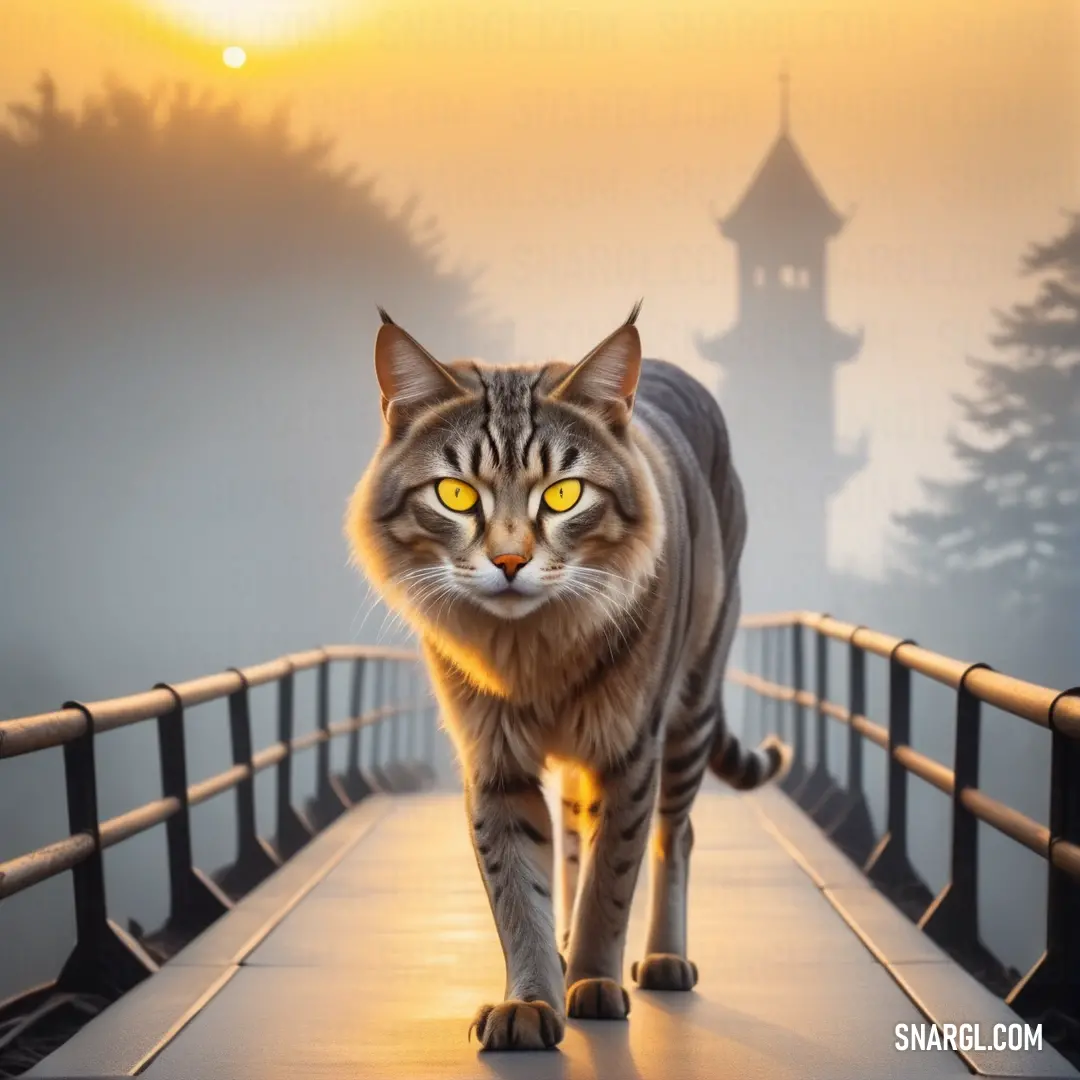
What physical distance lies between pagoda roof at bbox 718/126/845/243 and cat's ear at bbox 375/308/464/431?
8.26 feet

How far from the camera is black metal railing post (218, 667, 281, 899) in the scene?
3471mm

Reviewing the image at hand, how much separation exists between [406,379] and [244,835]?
75.0 inches

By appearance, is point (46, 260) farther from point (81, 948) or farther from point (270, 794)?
point (270, 794)

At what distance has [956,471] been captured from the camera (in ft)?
17.3

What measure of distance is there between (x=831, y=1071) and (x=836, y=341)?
3.69 metres

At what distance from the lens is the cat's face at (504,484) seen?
71.6 inches

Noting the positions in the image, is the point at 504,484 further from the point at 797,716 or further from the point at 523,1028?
the point at 797,716

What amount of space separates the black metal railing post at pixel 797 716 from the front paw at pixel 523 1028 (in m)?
3.06

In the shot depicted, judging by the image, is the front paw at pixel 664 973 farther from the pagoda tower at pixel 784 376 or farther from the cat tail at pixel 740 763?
the pagoda tower at pixel 784 376

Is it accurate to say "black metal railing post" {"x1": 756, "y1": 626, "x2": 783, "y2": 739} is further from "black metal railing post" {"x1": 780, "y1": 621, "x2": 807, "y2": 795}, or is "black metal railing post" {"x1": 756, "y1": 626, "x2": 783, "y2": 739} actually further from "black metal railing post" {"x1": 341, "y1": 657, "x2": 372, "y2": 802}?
"black metal railing post" {"x1": 341, "y1": 657, "x2": 372, "y2": 802}

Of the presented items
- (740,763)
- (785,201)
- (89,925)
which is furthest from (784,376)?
(89,925)

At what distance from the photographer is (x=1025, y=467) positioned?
4.76 m

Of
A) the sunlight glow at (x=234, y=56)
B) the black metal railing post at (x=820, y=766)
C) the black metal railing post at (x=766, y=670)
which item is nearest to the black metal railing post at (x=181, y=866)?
the black metal railing post at (x=820, y=766)

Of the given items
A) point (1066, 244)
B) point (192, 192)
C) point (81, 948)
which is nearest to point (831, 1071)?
point (81, 948)
